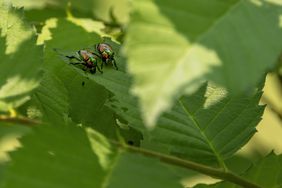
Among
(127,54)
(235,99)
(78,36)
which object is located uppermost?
(127,54)

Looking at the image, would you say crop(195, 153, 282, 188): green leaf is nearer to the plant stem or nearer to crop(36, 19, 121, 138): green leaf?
the plant stem

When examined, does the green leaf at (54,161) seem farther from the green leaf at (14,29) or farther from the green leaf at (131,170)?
the green leaf at (14,29)

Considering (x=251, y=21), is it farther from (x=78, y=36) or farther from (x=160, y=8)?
(x=78, y=36)

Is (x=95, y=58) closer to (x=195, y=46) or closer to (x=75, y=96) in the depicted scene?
(x=75, y=96)

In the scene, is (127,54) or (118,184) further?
(118,184)

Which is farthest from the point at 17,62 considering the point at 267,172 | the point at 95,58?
the point at 267,172

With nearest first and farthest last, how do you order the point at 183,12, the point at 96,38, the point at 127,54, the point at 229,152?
Result: the point at 127,54
the point at 183,12
the point at 229,152
the point at 96,38

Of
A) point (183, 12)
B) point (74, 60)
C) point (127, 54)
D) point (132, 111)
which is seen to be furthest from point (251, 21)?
point (74, 60)

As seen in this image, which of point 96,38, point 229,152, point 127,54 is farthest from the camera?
point 96,38
